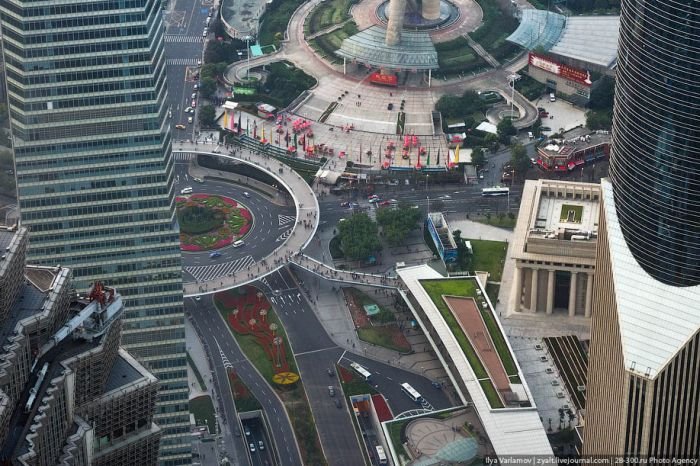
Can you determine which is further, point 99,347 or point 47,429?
point 99,347

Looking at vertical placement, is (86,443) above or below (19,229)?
below

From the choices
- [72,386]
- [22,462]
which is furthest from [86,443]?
[22,462]

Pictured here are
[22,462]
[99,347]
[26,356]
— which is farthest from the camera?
[99,347]

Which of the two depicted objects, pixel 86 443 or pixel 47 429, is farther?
pixel 86 443

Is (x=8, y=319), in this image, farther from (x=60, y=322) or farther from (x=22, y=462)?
(x=22, y=462)

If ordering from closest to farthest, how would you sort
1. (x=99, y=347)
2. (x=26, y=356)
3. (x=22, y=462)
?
1. (x=22, y=462)
2. (x=26, y=356)
3. (x=99, y=347)

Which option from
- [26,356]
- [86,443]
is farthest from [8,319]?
[86,443]

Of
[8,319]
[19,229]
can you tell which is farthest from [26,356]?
[19,229]

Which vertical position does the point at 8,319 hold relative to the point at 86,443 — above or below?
above
